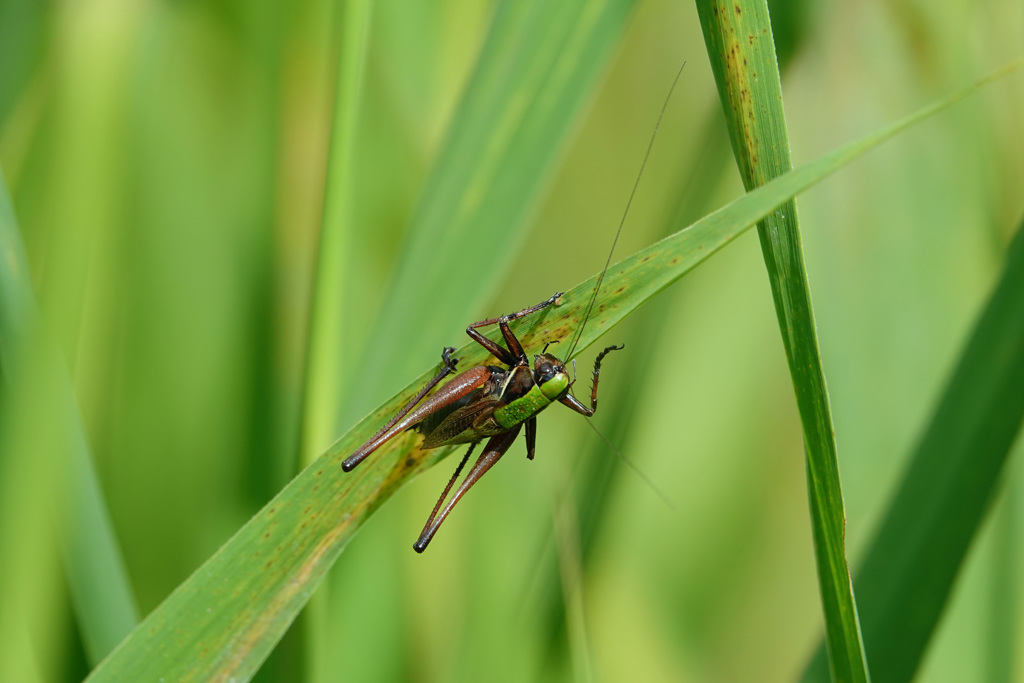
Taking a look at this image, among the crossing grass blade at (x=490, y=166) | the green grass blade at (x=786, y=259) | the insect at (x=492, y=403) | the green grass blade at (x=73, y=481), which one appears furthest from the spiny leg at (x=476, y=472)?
the green grass blade at (x=786, y=259)

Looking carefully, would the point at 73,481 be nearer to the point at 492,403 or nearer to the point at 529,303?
the point at 492,403

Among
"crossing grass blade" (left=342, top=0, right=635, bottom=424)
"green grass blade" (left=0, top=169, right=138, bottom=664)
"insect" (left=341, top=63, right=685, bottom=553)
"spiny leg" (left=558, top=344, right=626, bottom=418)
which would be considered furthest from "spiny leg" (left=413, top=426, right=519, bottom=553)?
"green grass blade" (left=0, top=169, right=138, bottom=664)

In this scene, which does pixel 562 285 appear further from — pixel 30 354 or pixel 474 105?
pixel 30 354

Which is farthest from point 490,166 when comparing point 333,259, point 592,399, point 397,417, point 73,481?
point 73,481

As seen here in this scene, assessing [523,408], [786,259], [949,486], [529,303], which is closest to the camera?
[786,259]

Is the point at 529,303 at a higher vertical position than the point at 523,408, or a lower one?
higher

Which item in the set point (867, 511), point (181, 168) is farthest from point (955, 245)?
point (181, 168)

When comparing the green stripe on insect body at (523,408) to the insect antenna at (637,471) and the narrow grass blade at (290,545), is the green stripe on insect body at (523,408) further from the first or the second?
the narrow grass blade at (290,545)

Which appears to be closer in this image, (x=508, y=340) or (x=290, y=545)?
(x=290, y=545)
